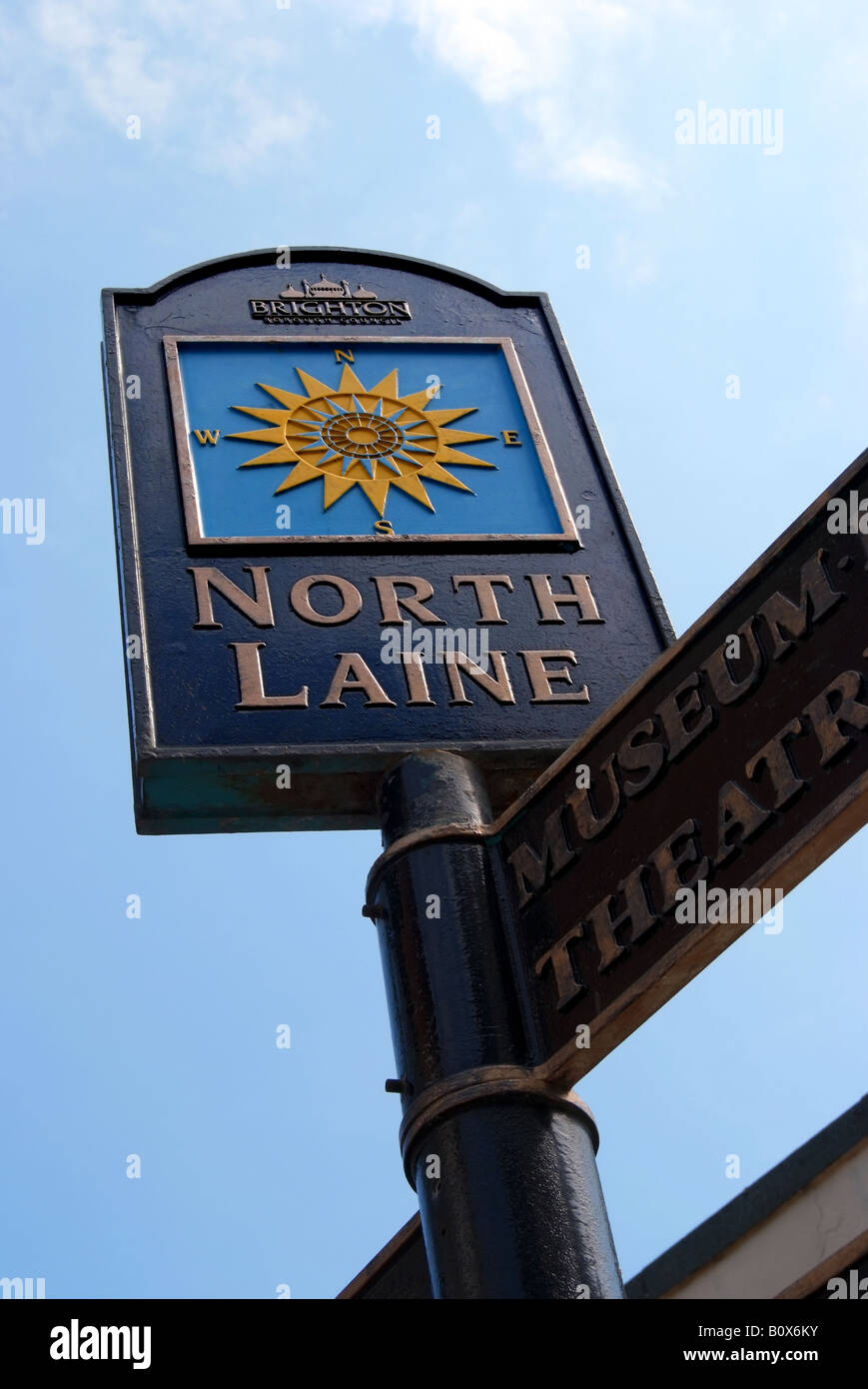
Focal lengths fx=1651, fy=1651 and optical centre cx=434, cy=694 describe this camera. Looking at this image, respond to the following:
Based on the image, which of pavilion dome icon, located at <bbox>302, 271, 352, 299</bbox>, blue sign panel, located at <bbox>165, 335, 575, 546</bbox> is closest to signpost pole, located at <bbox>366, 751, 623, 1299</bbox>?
blue sign panel, located at <bbox>165, 335, 575, 546</bbox>

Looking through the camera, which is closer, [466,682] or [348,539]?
[466,682]

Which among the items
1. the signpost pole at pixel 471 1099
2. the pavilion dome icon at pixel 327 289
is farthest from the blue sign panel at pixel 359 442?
the signpost pole at pixel 471 1099

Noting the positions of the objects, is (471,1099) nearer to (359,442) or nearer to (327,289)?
(359,442)

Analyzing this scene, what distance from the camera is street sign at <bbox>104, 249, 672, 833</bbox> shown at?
4.22 meters

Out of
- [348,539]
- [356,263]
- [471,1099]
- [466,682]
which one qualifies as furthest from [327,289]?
[471,1099]

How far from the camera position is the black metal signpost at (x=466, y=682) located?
3281 mm

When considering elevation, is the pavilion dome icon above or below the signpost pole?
above

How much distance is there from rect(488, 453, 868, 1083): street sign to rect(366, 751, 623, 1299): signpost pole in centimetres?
8

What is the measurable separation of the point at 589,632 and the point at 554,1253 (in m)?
1.99

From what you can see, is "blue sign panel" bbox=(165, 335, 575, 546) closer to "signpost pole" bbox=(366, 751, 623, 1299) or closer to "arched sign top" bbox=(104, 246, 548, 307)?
"arched sign top" bbox=(104, 246, 548, 307)

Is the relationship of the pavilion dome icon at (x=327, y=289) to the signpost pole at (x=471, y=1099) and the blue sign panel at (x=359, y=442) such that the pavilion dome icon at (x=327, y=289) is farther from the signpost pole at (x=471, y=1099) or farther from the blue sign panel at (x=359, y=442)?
the signpost pole at (x=471, y=1099)

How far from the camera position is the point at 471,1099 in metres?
3.39

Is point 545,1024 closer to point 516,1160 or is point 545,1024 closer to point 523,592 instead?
point 516,1160

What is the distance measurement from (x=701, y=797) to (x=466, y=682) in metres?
1.17
